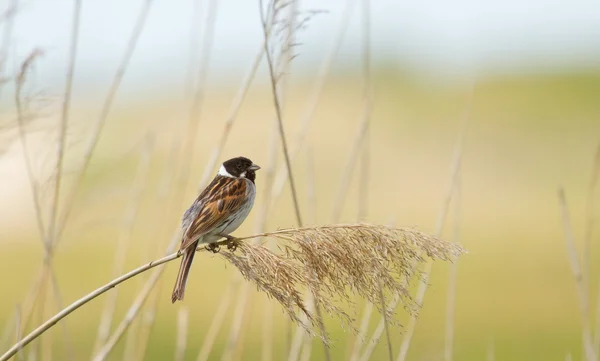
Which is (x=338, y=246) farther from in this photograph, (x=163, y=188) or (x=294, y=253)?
(x=163, y=188)

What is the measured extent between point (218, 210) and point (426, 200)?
1055cm

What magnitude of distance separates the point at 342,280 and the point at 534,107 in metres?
15.9

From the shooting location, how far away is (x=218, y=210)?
116 inches

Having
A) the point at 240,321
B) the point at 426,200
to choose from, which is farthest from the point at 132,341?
the point at 426,200

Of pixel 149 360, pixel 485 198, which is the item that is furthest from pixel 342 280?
pixel 485 198

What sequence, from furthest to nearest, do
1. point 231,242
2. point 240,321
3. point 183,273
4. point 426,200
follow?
point 426,200, point 240,321, point 231,242, point 183,273

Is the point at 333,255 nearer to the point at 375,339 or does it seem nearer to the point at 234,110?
the point at 375,339

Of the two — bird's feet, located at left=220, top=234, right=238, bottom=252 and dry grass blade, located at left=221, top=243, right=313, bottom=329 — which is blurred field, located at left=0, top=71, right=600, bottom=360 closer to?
bird's feet, located at left=220, top=234, right=238, bottom=252

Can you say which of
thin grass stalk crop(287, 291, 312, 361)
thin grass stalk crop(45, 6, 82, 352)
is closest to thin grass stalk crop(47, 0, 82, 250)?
thin grass stalk crop(45, 6, 82, 352)

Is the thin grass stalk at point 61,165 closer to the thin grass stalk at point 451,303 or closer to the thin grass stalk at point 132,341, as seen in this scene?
the thin grass stalk at point 132,341

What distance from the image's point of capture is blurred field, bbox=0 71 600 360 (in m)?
8.25

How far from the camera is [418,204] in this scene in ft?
42.8

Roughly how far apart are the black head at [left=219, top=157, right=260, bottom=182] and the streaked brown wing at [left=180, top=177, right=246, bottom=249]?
15 cm

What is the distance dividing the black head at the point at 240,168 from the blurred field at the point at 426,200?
0.27 metres
